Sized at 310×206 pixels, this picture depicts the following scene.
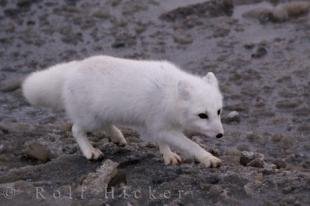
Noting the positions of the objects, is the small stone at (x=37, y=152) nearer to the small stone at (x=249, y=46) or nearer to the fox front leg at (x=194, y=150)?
the fox front leg at (x=194, y=150)

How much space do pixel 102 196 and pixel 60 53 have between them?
339 inches

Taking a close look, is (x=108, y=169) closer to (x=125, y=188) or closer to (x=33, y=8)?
(x=125, y=188)

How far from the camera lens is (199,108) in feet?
19.5

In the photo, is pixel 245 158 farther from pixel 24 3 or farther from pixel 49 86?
pixel 24 3

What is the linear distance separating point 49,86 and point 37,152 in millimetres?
813

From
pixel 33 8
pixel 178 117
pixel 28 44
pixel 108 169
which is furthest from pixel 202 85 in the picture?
pixel 33 8

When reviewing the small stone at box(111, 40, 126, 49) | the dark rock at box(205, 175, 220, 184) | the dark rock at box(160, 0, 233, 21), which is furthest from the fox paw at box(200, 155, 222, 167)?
the dark rock at box(160, 0, 233, 21)

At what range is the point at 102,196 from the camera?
5.76 meters

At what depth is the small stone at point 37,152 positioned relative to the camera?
7.25 metres

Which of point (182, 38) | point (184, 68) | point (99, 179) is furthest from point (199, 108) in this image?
point (182, 38)

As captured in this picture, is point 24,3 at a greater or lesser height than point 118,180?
lesser

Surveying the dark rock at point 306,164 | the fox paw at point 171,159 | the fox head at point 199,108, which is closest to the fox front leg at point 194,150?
the fox head at point 199,108

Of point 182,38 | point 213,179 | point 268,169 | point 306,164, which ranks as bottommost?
point 306,164

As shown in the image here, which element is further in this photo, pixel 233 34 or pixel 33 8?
pixel 33 8
